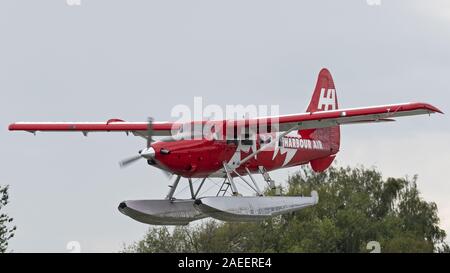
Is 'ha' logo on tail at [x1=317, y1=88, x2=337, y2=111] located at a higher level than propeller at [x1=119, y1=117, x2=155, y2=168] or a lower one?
higher

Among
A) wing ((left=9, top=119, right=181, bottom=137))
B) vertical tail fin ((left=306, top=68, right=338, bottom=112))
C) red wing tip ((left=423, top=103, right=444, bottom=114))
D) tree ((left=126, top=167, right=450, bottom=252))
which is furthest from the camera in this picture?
tree ((left=126, top=167, right=450, bottom=252))

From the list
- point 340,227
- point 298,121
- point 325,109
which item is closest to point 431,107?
point 298,121

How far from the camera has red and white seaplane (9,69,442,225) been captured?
29.5 metres

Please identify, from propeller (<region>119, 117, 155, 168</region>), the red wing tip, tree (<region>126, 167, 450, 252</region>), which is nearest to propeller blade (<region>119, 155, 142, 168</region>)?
propeller (<region>119, 117, 155, 168</region>)

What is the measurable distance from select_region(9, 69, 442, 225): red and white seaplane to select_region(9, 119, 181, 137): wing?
0.04 meters

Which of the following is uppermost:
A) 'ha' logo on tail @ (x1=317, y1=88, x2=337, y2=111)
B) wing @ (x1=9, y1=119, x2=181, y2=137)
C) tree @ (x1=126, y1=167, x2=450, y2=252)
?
'ha' logo on tail @ (x1=317, y1=88, x2=337, y2=111)

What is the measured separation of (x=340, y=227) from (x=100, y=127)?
23483 millimetres

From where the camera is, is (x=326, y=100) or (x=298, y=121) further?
(x=326, y=100)

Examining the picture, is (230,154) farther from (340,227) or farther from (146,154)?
(340,227)

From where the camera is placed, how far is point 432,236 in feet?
184

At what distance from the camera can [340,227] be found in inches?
2186

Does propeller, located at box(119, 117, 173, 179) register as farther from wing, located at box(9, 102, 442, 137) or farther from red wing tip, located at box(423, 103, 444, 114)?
red wing tip, located at box(423, 103, 444, 114)

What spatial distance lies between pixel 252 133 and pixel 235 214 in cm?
283
